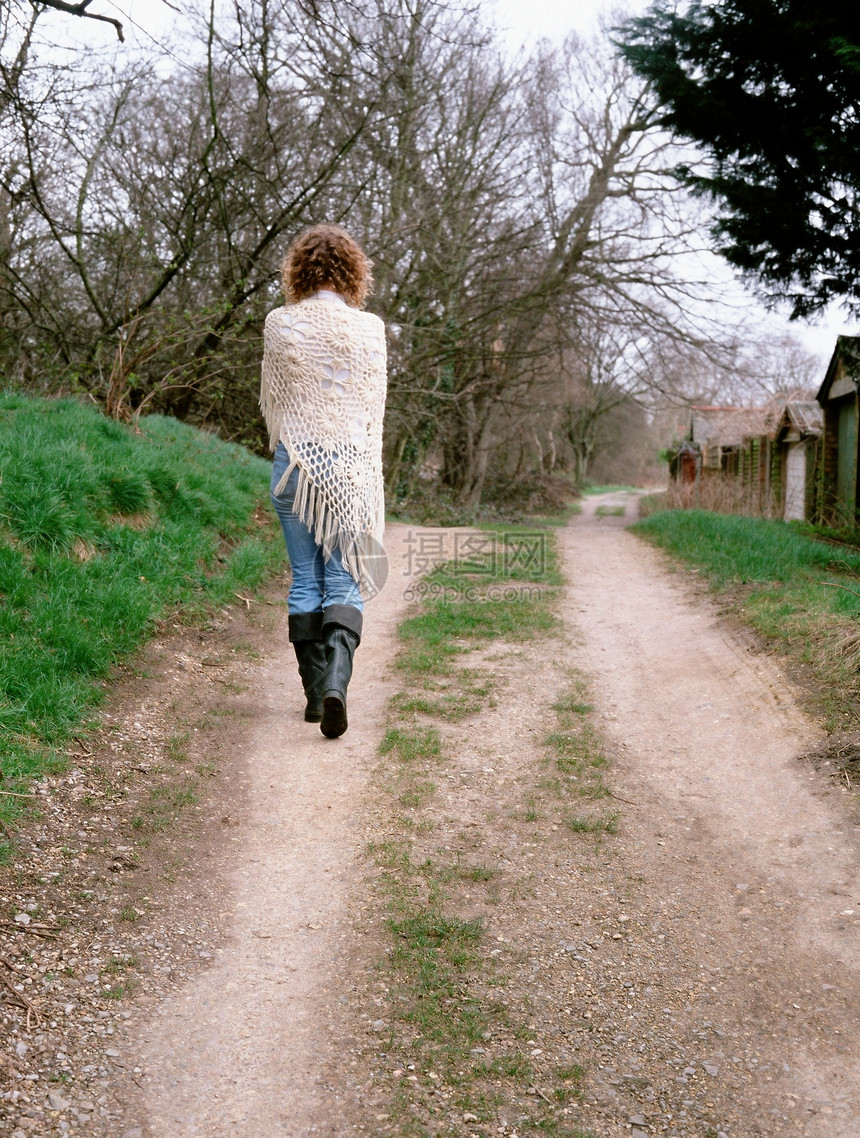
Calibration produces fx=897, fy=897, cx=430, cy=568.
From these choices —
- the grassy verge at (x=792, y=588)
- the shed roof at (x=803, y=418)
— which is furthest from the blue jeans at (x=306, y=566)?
the shed roof at (x=803, y=418)

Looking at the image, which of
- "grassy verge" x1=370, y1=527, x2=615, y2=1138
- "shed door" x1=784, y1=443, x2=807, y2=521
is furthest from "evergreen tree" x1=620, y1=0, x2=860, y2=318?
"shed door" x1=784, y1=443, x2=807, y2=521

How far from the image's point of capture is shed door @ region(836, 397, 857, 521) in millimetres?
13094

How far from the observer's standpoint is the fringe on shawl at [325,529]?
4027 mm

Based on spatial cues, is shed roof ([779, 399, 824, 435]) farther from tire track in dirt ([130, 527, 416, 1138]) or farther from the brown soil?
tire track in dirt ([130, 527, 416, 1138])

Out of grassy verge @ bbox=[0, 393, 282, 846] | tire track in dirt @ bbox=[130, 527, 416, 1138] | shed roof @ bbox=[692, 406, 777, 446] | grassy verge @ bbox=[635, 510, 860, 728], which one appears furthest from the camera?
shed roof @ bbox=[692, 406, 777, 446]

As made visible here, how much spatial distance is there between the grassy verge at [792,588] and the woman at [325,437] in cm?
239

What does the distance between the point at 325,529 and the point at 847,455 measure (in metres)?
11.9

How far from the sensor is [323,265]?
4.06 m

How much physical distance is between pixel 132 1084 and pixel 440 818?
61.9 inches

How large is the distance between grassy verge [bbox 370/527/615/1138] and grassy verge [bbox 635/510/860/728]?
1313 millimetres

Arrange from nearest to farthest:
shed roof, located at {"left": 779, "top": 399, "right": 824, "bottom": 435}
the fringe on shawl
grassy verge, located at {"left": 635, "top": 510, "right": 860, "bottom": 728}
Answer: the fringe on shawl → grassy verge, located at {"left": 635, "top": 510, "right": 860, "bottom": 728} → shed roof, located at {"left": 779, "top": 399, "right": 824, "bottom": 435}

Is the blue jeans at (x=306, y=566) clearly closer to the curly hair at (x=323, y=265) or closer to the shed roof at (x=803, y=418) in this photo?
the curly hair at (x=323, y=265)

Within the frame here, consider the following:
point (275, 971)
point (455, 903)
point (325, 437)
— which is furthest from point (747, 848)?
point (325, 437)

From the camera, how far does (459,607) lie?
6801 mm
